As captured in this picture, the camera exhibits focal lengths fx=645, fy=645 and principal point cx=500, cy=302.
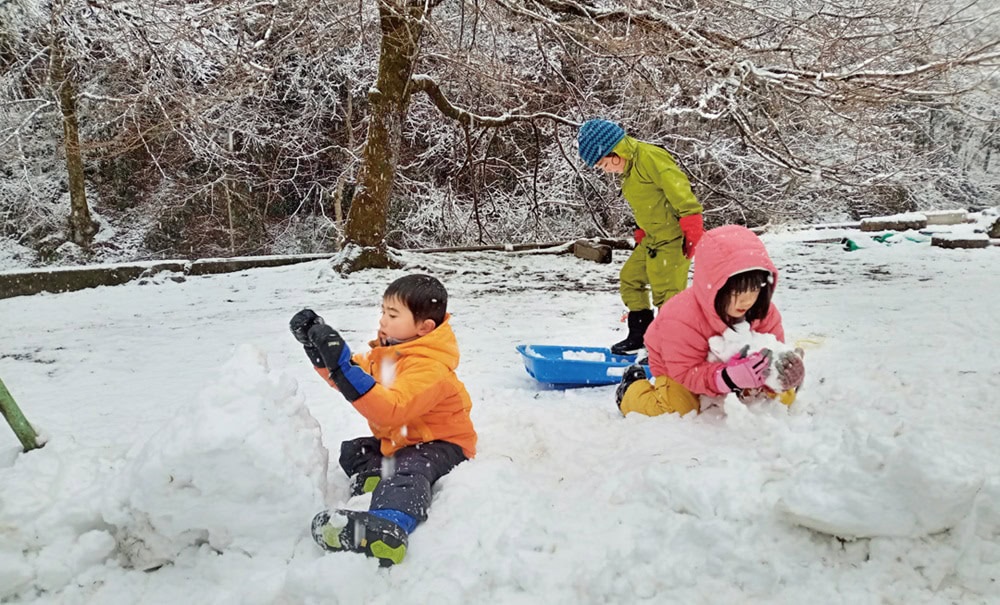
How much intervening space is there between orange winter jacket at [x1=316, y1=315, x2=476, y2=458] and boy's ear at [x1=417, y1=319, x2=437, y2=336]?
17mm

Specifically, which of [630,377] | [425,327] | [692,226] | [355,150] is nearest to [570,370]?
[630,377]

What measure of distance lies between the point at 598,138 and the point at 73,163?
386 inches

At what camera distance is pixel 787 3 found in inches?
248

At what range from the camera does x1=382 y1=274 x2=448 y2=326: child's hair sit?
6.88 ft

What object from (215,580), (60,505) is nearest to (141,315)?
(60,505)

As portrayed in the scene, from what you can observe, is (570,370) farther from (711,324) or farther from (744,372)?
(744,372)

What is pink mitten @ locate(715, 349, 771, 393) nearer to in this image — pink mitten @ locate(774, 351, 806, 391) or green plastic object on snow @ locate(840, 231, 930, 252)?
pink mitten @ locate(774, 351, 806, 391)

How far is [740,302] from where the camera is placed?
7.67 ft

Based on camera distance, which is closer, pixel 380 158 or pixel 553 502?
pixel 553 502

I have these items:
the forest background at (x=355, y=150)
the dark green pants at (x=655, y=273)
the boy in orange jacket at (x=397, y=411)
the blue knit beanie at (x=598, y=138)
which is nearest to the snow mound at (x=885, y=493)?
the boy in orange jacket at (x=397, y=411)

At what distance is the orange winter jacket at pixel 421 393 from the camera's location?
6.39 ft

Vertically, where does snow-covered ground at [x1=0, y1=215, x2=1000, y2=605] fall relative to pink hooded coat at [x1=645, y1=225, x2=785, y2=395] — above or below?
below

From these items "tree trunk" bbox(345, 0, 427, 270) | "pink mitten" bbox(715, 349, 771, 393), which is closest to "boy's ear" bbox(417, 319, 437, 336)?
"pink mitten" bbox(715, 349, 771, 393)

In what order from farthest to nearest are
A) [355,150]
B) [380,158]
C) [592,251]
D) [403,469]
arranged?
[355,150] < [592,251] < [380,158] < [403,469]
